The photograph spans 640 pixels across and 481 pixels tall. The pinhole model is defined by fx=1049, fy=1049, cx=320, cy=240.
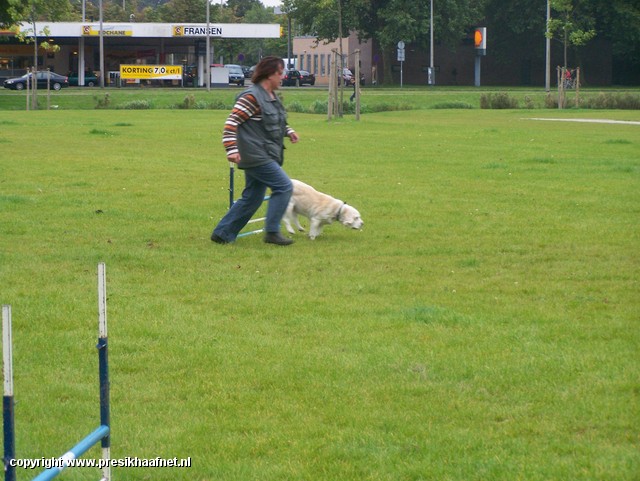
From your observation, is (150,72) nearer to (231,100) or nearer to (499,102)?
(231,100)

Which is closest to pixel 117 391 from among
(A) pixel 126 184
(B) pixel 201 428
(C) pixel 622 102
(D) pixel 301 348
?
(B) pixel 201 428

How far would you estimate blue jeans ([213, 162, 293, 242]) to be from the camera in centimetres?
1158

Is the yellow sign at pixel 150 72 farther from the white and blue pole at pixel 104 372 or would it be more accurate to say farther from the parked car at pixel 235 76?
the white and blue pole at pixel 104 372

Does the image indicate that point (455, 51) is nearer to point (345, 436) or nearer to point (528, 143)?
point (528, 143)

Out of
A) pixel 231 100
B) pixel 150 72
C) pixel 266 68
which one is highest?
pixel 150 72

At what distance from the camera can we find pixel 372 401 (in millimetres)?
5988

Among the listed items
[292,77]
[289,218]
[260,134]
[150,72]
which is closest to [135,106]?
[150,72]

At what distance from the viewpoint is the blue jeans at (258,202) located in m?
11.6

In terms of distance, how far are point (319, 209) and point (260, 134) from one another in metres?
1.16

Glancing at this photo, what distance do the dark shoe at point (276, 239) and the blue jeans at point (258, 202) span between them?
54 millimetres

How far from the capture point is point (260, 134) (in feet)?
37.8

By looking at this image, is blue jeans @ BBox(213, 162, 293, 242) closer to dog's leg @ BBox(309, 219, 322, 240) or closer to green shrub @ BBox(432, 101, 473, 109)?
dog's leg @ BBox(309, 219, 322, 240)

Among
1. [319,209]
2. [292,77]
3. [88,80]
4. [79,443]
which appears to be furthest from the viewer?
[292,77]

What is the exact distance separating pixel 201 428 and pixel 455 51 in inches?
3395
